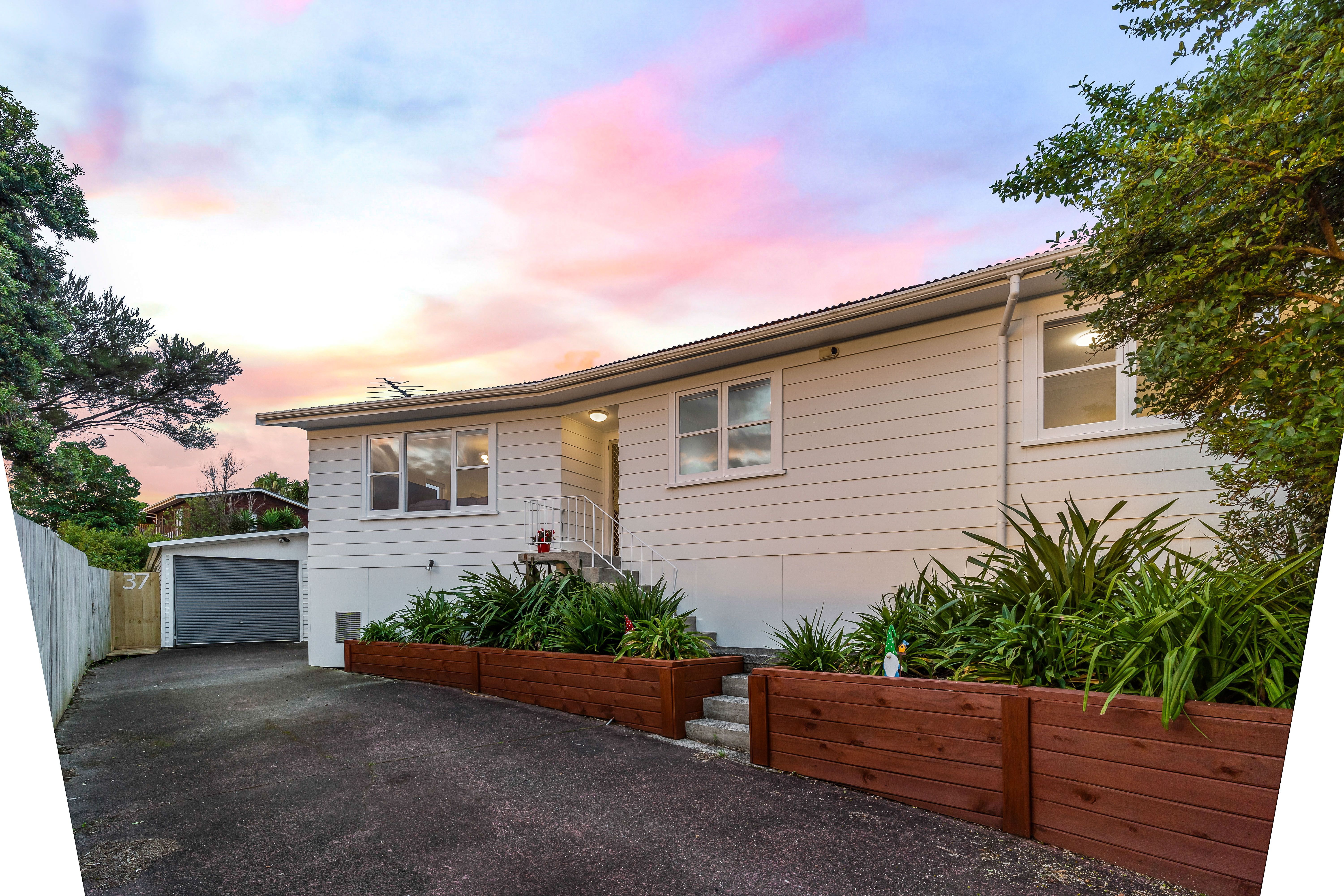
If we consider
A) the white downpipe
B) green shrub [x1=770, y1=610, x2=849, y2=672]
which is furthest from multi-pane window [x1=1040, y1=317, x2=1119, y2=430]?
green shrub [x1=770, y1=610, x2=849, y2=672]

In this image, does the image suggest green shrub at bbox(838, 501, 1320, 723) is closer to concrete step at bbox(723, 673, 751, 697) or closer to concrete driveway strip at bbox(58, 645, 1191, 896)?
concrete driveway strip at bbox(58, 645, 1191, 896)

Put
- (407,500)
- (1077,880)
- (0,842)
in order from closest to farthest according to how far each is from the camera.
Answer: (0,842)
(1077,880)
(407,500)

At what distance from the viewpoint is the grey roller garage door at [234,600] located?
1518cm

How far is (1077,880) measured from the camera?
2.85 m

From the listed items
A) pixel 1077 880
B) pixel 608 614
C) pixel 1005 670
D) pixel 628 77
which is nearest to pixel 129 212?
pixel 628 77

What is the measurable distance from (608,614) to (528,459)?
358 cm

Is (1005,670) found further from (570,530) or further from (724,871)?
(570,530)

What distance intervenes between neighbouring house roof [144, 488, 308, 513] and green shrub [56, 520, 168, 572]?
746 centimetres

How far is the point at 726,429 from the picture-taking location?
782 centimetres

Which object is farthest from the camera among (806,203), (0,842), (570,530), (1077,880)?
(570,530)

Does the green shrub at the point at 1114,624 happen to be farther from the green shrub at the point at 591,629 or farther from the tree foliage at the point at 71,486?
the tree foliage at the point at 71,486

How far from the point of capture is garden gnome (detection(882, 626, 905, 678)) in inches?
153

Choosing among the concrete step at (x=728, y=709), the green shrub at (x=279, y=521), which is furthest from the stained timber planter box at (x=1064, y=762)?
the green shrub at (x=279, y=521)

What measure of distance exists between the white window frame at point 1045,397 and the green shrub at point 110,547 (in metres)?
17.0
